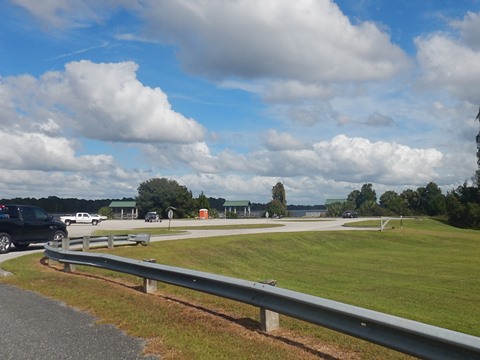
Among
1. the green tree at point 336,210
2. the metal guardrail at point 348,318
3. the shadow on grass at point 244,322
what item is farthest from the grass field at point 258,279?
the green tree at point 336,210

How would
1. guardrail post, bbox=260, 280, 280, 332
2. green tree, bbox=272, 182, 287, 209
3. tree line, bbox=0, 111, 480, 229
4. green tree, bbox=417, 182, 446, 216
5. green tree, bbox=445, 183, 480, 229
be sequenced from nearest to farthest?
guardrail post, bbox=260, 280, 280, 332, green tree, bbox=445, 183, 480, 229, green tree, bbox=417, 182, 446, 216, tree line, bbox=0, 111, 480, 229, green tree, bbox=272, 182, 287, 209

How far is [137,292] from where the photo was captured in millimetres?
10453

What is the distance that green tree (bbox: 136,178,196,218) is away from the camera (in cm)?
10650

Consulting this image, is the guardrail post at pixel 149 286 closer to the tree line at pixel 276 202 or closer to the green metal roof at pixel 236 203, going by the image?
the tree line at pixel 276 202

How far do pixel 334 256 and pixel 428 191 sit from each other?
304 ft

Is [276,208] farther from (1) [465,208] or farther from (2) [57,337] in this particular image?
(2) [57,337]

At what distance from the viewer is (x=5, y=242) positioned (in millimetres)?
21625

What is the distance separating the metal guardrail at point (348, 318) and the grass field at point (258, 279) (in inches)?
15.7

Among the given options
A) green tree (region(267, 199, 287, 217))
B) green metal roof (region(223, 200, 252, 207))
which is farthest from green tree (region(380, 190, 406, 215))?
green metal roof (region(223, 200, 252, 207))

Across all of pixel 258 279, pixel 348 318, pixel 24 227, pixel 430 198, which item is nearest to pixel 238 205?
pixel 430 198

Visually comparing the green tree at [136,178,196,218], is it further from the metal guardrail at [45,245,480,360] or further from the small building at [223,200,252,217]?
the metal guardrail at [45,245,480,360]

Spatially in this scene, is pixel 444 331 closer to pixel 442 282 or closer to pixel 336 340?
pixel 336 340

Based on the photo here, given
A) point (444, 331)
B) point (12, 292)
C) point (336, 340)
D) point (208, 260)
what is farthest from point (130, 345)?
point (208, 260)

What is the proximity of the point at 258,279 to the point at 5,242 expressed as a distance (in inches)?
436
